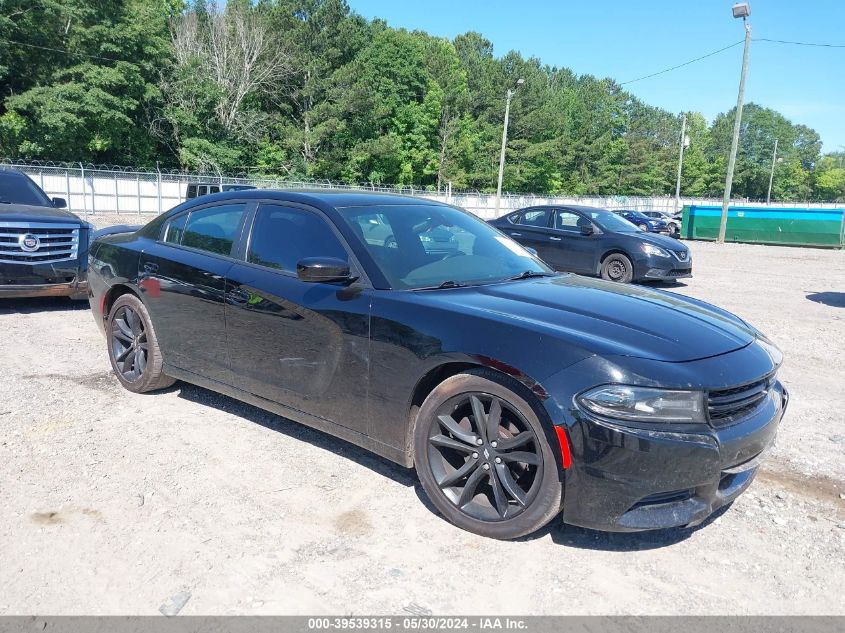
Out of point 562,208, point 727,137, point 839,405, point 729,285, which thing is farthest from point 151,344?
point 727,137

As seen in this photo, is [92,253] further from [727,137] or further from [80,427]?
[727,137]

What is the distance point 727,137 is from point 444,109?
275 feet

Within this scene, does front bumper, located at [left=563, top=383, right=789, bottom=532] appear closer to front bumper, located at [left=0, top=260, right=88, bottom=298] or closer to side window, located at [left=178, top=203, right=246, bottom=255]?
side window, located at [left=178, top=203, right=246, bottom=255]

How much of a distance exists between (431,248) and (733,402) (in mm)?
1883

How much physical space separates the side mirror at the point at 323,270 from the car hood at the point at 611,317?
505 millimetres

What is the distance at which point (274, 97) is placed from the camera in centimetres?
4953

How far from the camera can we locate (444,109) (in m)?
61.0

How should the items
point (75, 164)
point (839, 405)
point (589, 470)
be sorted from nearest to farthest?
point (589, 470) < point (839, 405) < point (75, 164)

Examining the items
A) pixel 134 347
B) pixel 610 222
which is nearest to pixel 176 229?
pixel 134 347

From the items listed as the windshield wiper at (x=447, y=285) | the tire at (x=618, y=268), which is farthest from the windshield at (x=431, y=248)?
the tire at (x=618, y=268)

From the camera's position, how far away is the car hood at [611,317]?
2939 mm

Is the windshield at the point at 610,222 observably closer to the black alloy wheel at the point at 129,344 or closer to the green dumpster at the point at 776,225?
the black alloy wheel at the point at 129,344

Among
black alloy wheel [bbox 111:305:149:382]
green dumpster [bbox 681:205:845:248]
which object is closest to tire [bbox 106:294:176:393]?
black alloy wheel [bbox 111:305:149:382]

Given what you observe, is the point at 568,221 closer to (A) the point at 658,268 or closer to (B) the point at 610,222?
(B) the point at 610,222
